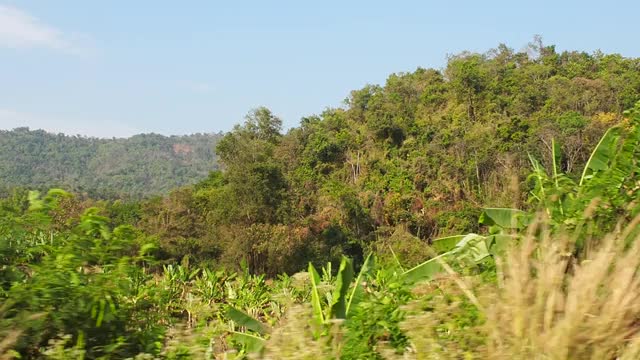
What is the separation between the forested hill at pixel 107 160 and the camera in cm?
9856

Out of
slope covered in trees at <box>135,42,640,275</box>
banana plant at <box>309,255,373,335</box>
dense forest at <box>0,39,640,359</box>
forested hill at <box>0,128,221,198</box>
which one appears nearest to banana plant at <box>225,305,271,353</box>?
dense forest at <box>0,39,640,359</box>

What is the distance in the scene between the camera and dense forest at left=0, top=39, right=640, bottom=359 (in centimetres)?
245

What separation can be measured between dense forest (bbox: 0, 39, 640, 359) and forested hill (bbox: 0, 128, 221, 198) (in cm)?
5643

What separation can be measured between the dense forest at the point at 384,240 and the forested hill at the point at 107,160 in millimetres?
56427

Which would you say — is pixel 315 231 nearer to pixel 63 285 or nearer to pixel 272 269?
pixel 272 269

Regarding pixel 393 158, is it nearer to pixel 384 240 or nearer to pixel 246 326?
pixel 384 240

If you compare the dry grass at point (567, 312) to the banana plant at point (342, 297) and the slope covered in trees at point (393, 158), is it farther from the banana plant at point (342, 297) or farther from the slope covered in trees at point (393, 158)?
the slope covered in trees at point (393, 158)

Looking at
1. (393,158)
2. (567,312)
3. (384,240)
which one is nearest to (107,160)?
(393,158)

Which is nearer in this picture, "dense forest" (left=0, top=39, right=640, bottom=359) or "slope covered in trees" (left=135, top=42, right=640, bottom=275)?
"dense forest" (left=0, top=39, right=640, bottom=359)

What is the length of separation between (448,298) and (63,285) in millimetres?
1546

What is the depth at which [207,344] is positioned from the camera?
2.77 m

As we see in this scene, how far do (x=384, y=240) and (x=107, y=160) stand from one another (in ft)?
311

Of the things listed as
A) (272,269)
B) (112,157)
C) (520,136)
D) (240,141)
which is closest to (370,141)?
(520,136)

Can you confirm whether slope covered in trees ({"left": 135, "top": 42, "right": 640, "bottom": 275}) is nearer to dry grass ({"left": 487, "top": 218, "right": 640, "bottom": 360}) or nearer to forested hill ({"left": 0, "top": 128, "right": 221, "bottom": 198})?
dry grass ({"left": 487, "top": 218, "right": 640, "bottom": 360})
